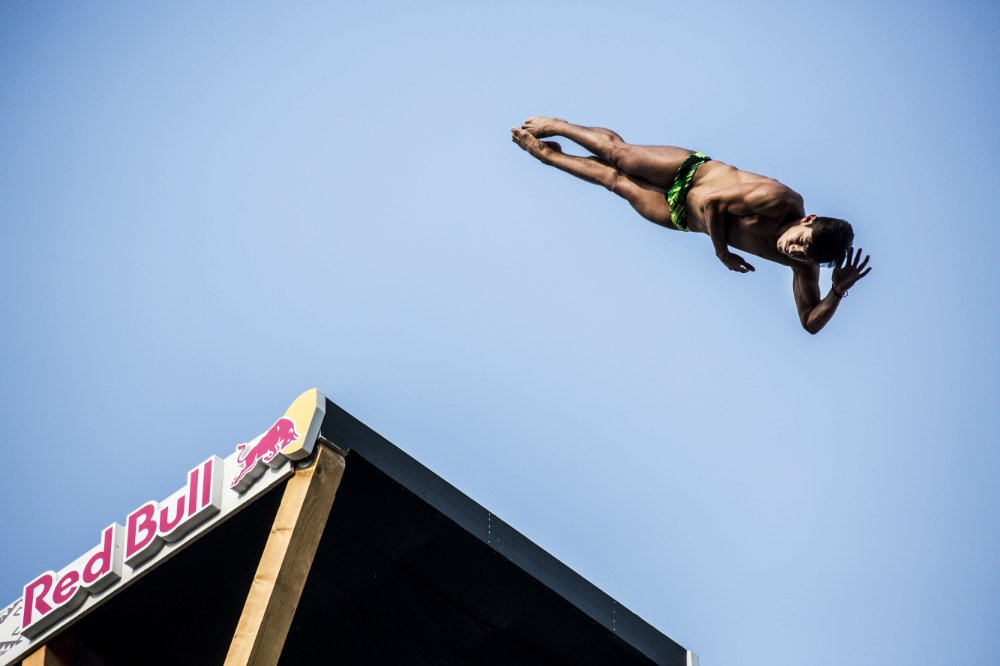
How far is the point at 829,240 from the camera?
757cm

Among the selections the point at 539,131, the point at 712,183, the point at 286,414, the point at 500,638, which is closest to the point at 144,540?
the point at 286,414

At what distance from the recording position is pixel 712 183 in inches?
328

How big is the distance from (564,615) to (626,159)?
14.9ft

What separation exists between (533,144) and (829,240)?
2.68m

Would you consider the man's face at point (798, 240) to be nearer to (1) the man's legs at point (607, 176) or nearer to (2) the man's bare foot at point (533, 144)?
(1) the man's legs at point (607, 176)

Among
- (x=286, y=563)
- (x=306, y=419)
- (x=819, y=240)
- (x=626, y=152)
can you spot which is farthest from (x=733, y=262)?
(x=286, y=563)

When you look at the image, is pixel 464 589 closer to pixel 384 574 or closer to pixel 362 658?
pixel 384 574

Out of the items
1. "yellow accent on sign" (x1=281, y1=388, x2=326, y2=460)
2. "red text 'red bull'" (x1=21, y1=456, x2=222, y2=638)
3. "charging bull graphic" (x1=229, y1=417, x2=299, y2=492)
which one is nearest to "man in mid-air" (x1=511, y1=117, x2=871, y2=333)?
"yellow accent on sign" (x1=281, y1=388, x2=326, y2=460)

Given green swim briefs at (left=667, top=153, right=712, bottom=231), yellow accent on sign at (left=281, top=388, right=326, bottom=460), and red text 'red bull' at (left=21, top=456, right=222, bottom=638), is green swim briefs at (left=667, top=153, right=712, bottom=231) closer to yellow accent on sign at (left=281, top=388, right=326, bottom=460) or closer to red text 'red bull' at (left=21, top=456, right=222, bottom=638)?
yellow accent on sign at (left=281, top=388, right=326, bottom=460)

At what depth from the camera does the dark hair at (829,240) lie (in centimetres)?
756

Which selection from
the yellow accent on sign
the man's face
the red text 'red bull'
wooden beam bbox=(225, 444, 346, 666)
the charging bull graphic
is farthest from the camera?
the red text 'red bull'

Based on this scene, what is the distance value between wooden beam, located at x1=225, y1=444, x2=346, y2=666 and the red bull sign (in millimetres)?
230

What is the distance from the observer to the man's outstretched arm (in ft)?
25.6

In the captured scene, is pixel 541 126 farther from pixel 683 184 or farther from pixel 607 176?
pixel 683 184
